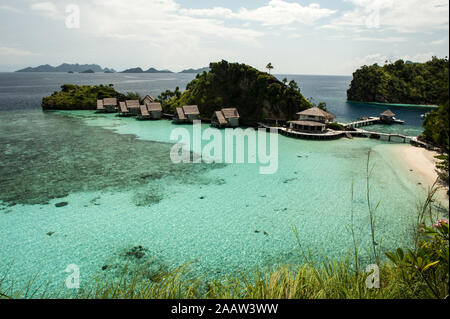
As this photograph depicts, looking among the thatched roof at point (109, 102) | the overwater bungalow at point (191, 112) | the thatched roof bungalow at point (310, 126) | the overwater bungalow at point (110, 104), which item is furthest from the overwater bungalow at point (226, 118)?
the overwater bungalow at point (110, 104)

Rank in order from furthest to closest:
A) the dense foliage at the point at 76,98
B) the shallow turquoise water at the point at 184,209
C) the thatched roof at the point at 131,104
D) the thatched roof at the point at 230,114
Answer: the dense foliage at the point at 76,98, the thatched roof at the point at 131,104, the thatched roof at the point at 230,114, the shallow turquoise water at the point at 184,209

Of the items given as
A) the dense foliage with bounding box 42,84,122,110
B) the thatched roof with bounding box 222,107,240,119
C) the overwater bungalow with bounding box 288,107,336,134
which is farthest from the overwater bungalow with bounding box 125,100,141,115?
the overwater bungalow with bounding box 288,107,336,134

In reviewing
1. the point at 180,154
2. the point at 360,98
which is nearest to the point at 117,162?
the point at 180,154

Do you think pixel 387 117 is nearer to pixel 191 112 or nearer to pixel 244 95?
pixel 244 95

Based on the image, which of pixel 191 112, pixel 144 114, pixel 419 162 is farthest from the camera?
pixel 144 114

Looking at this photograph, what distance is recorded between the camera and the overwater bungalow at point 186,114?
179 ft

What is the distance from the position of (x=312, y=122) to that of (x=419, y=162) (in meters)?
17.8

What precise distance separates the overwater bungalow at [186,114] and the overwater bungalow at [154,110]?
720 cm

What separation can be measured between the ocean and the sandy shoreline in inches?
59.9

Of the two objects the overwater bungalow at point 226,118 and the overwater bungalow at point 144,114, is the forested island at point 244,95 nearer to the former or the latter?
the overwater bungalow at point 226,118

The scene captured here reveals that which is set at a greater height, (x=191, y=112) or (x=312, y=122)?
(x=191, y=112)

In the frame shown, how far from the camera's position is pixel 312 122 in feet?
146

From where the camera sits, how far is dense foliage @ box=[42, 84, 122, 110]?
7381cm

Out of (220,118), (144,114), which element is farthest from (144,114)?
(220,118)
